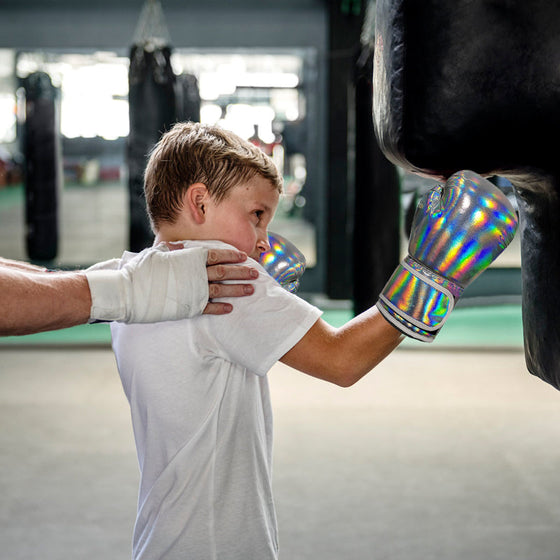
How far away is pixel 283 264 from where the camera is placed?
138 centimetres

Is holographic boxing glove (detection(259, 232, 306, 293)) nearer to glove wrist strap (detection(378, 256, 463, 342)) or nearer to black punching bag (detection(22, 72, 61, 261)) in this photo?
glove wrist strap (detection(378, 256, 463, 342))

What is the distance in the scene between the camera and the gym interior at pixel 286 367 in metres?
2.44

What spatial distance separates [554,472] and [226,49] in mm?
4721

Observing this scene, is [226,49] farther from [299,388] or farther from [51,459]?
[51,459]

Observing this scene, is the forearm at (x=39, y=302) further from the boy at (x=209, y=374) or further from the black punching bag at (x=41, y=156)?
the black punching bag at (x=41, y=156)

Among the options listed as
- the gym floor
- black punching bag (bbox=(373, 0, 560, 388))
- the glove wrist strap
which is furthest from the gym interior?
black punching bag (bbox=(373, 0, 560, 388))

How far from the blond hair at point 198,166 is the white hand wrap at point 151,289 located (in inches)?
5.4

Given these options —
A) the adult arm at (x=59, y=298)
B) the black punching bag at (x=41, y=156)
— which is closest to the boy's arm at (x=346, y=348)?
the adult arm at (x=59, y=298)

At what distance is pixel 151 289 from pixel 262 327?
0.52 ft

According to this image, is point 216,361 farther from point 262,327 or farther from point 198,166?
point 198,166

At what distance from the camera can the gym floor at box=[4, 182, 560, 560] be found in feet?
7.56

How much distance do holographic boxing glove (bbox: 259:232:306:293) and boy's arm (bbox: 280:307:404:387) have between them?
39 centimetres

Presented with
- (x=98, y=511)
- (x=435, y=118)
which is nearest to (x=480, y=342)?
(x=98, y=511)

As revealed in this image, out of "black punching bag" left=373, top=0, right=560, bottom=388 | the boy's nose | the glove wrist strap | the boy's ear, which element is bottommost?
the glove wrist strap
